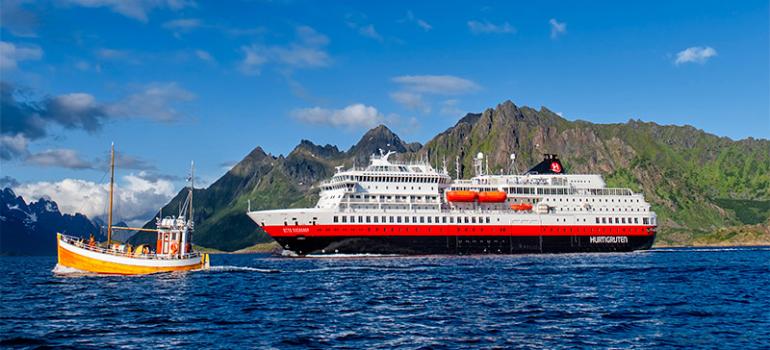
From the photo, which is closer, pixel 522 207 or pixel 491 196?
pixel 491 196

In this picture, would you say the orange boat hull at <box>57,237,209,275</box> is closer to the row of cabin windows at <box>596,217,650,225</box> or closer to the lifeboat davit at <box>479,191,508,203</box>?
the lifeboat davit at <box>479,191,508,203</box>

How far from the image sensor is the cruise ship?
7662 cm

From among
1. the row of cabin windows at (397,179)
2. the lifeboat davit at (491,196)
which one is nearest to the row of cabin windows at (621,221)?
the lifeboat davit at (491,196)

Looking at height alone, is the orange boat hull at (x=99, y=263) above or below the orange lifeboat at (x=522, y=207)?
below

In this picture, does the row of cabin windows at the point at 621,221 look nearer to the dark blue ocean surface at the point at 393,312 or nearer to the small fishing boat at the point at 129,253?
the dark blue ocean surface at the point at 393,312

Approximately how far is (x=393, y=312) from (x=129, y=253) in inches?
1128

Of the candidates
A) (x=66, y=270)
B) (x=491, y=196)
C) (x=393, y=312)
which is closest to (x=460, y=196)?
(x=491, y=196)

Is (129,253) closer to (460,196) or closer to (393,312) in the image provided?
(393,312)

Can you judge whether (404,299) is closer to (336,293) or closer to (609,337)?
(336,293)

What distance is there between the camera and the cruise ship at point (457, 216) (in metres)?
76.6

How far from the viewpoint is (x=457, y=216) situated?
80688 mm

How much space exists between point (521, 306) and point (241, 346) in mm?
14066

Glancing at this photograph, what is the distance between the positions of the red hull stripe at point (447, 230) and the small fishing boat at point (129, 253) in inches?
912

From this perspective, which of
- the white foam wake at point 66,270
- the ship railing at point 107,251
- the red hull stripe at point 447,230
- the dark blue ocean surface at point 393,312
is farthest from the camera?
the red hull stripe at point 447,230
